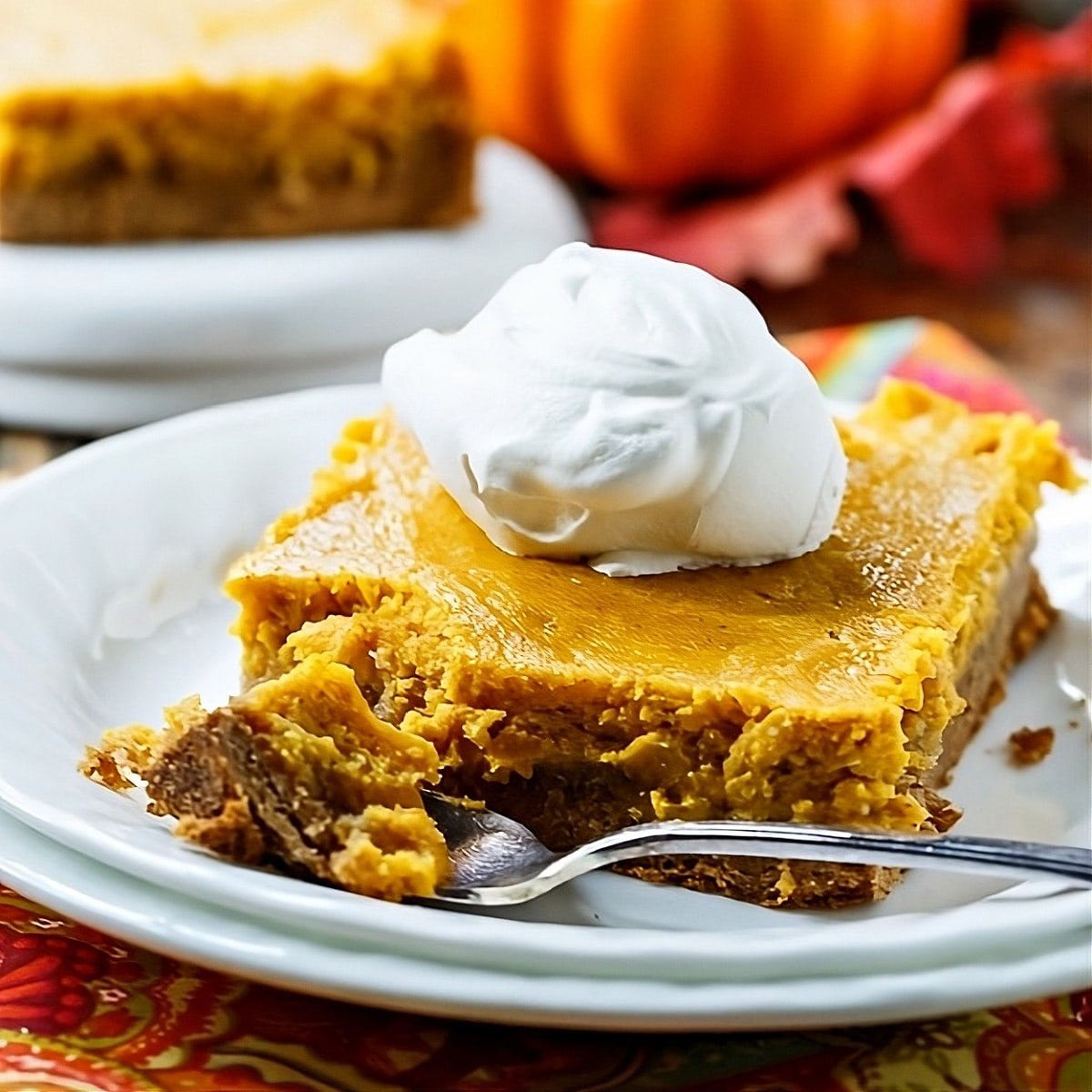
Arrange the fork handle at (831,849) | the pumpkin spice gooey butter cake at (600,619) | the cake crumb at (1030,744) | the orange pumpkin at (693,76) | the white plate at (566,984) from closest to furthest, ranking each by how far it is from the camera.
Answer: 1. the white plate at (566,984)
2. the fork handle at (831,849)
3. the pumpkin spice gooey butter cake at (600,619)
4. the cake crumb at (1030,744)
5. the orange pumpkin at (693,76)

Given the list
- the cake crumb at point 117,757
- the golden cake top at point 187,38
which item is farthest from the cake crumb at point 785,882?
the golden cake top at point 187,38

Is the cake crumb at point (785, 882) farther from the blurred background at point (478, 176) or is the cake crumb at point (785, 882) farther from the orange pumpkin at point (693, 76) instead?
the orange pumpkin at point (693, 76)

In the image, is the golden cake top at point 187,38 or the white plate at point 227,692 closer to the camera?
the white plate at point 227,692

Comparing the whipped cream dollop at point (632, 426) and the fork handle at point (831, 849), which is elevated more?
the whipped cream dollop at point (632, 426)

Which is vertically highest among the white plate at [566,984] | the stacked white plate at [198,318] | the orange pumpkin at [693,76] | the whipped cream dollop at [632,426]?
the whipped cream dollop at [632,426]

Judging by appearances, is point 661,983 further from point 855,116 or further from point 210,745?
point 855,116

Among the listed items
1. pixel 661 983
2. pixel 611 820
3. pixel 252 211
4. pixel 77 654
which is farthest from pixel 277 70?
pixel 661 983

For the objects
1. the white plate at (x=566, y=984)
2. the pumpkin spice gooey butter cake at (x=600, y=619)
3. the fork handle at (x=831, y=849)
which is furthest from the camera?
the pumpkin spice gooey butter cake at (x=600, y=619)
